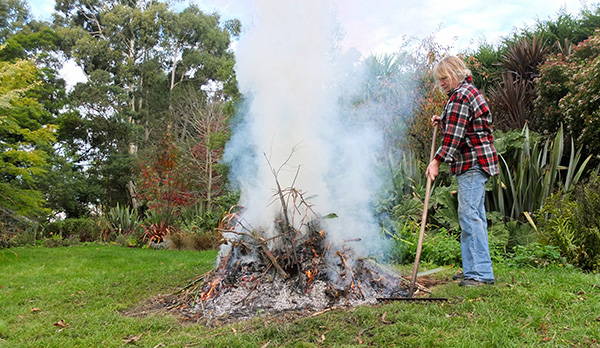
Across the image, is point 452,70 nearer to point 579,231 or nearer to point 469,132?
point 469,132

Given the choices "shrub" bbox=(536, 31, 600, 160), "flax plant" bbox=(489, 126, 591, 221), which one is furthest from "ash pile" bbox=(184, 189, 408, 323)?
"shrub" bbox=(536, 31, 600, 160)

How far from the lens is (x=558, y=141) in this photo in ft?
17.3

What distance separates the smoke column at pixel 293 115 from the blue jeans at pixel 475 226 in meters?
0.88

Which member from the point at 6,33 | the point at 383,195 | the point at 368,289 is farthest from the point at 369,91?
the point at 6,33

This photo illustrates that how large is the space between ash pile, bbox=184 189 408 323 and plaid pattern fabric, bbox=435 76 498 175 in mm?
1062

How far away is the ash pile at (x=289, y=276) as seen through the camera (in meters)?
2.73

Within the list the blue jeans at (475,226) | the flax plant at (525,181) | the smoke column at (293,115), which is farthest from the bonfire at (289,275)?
the flax plant at (525,181)

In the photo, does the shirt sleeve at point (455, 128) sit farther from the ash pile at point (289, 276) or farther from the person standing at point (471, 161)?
the ash pile at point (289, 276)

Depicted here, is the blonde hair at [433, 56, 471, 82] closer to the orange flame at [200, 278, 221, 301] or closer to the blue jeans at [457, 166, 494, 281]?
the blue jeans at [457, 166, 494, 281]

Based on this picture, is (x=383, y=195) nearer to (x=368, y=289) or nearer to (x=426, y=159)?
(x=426, y=159)

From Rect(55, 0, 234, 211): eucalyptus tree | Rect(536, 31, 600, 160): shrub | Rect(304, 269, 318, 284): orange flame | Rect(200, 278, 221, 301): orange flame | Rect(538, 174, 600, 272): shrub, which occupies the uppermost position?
Rect(55, 0, 234, 211): eucalyptus tree

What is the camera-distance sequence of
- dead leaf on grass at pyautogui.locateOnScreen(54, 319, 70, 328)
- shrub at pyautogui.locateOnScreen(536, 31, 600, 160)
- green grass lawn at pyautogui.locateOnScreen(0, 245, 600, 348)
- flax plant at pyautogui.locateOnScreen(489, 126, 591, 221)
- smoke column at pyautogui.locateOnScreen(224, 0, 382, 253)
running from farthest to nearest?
shrub at pyautogui.locateOnScreen(536, 31, 600, 160) → flax plant at pyautogui.locateOnScreen(489, 126, 591, 221) → smoke column at pyautogui.locateOnScreen(224, 0, 382, 253) → dead leaf on grass at pyautogui.locateOnScreen(54, 319, 70, 328) → green grass lawn at pyautogui.locateOnScreen(0, 245, 600, 348)

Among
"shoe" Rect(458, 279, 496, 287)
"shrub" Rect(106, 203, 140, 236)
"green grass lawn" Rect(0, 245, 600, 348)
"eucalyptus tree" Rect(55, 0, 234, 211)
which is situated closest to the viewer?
"green grass lawn" Rect(0, 245, 600, 348)

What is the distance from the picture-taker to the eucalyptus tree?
18.8 m
